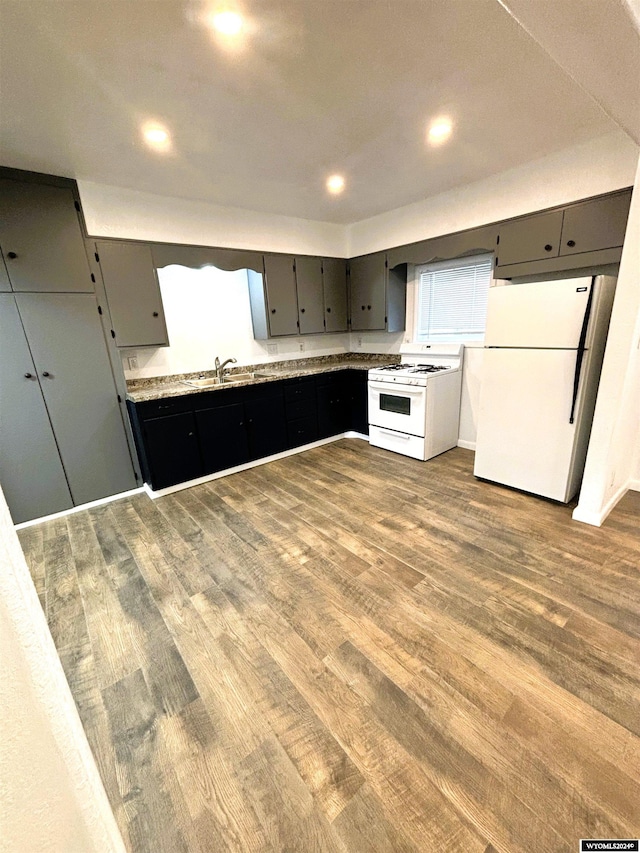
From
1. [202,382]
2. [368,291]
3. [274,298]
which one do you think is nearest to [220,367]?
[202,382]

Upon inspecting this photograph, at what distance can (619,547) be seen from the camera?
2168 mm

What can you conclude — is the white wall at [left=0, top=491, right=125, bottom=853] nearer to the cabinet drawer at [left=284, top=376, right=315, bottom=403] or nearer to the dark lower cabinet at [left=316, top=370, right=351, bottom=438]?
the cabinet drawer at [left=284, top=376, right=315, bottom=403]

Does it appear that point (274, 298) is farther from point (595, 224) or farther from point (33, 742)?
point (33, 742)

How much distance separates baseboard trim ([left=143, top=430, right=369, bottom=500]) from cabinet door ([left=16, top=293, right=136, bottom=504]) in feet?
1.16

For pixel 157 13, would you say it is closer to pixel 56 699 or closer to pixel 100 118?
pixel 100 118

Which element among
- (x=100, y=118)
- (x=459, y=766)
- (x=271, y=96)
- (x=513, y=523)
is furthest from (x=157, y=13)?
(x=513, y=523)

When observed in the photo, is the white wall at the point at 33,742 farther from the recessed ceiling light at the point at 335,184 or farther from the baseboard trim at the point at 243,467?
the recessed ceiling light at the point at 335,184

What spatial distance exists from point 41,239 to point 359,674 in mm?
3484

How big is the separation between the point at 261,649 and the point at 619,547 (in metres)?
2.23

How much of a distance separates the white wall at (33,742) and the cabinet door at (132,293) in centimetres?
298

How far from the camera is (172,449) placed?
3.17m

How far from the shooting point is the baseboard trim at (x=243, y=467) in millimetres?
3209

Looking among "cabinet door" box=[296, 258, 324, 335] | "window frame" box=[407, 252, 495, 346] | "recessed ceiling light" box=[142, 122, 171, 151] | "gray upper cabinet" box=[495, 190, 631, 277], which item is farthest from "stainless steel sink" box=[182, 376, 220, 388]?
"gray upper cabinet" box=[495, 190, 631, 277]

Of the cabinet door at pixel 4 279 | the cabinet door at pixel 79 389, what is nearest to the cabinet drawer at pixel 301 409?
the cabinet door at pixel 79 389
